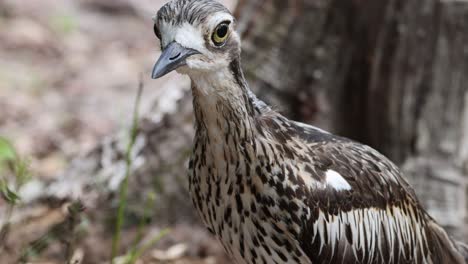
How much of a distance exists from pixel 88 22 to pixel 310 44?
3.71 meters

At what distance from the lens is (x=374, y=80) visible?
483 cm

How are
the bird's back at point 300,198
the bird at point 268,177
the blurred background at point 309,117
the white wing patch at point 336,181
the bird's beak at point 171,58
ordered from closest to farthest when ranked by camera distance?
the bird's beak at point 171,58, the bird at point 268,177, the bird's back at point 300,198, the white wing patch at point 336,181, the blurred background at point 309,117

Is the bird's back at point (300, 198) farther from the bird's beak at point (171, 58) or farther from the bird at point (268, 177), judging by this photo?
the bird's beak at point (171, 58)

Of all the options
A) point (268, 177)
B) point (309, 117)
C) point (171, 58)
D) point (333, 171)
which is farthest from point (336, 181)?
point (309, 117)

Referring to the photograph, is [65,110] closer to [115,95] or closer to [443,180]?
[115,95]

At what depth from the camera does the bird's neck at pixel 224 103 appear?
2.86 meters

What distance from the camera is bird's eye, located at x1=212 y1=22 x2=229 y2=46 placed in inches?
110

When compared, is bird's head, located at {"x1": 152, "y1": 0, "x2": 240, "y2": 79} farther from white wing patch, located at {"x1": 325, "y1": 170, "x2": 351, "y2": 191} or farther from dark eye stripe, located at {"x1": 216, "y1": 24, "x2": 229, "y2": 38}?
white wing patch, located at {"x1": 325, "y1": 170, "x2": 351, "y2": 191}

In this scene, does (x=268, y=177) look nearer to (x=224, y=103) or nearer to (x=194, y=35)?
(x=224, y=103)

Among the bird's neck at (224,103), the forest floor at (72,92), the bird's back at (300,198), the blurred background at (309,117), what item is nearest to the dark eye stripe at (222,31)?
the bird's neck at (224,103)

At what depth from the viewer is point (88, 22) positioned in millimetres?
8023

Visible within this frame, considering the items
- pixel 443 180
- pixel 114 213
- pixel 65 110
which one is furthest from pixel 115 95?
pixel 443 180

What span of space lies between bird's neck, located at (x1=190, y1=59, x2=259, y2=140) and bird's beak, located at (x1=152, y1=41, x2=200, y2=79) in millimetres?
156

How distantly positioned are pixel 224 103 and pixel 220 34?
26 cm
